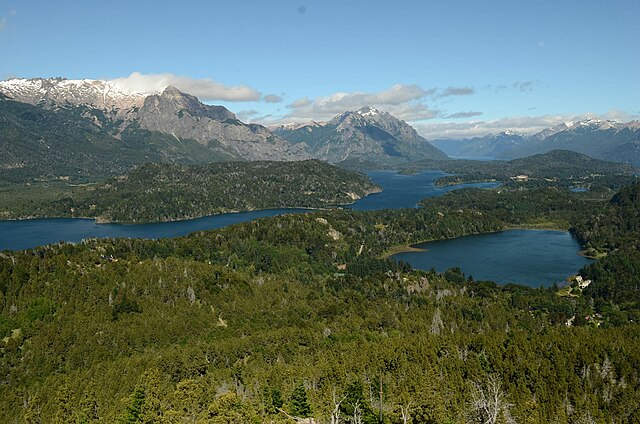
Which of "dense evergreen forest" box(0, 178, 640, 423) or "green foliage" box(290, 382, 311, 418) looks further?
"dense evergreen forest" box(0, 178, 640, 423)

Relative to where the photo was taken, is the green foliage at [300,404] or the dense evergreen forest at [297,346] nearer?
the green foliage at [300,404]

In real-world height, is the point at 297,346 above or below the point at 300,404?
below

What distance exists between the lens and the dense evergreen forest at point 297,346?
82625 mm

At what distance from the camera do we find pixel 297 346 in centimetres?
11756

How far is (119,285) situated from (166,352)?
36914 millimetres

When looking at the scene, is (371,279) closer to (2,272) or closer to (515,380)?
(515,380)

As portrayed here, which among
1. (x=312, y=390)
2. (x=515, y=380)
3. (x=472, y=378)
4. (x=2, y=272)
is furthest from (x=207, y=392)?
(x=2, y=272)

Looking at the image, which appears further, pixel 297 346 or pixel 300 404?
pixel 297 346

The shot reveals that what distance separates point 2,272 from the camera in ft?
453

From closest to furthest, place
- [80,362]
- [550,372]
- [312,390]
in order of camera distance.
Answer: [312,390] → [550,372] → [80,362]

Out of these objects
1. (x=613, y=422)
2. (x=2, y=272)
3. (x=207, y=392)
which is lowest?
(x=613, y=422)

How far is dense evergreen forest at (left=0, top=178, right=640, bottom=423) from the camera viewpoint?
82.6 meters

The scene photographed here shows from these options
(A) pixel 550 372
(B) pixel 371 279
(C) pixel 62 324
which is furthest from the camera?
(B) pixel 371 279

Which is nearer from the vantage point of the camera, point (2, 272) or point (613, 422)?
point (613, 422)
